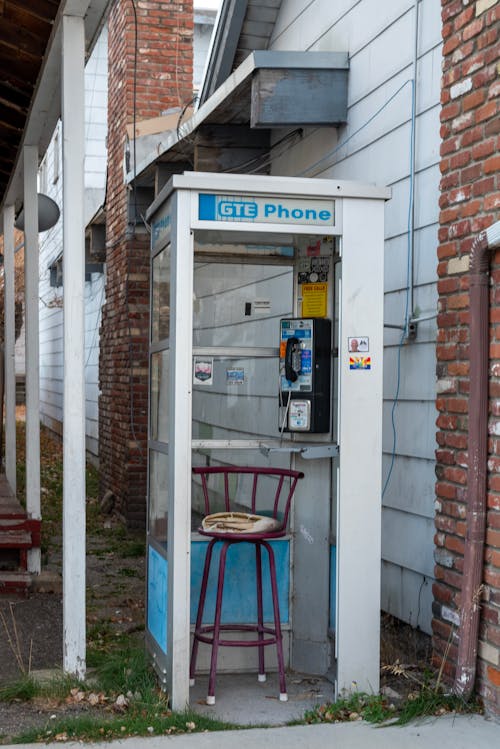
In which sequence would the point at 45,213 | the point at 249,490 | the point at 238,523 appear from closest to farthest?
the point at 238,523 < the point at 249,490 < the point at 45,213

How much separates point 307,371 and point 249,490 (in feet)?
2.56

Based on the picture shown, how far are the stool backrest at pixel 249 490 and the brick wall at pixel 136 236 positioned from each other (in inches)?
173

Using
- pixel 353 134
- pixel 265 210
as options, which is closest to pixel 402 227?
pixel 353 134

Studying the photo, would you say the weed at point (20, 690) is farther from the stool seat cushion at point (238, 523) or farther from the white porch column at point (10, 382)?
the white porch column at point (10, 382)

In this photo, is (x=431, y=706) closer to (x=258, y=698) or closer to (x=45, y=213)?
(x=258, y=698)

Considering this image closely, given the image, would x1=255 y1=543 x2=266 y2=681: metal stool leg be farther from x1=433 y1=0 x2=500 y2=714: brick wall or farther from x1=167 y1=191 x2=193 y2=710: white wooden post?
x1=433 y1=0 x2=500 y2=714: brick wall

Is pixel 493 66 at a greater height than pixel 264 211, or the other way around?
pixel 493 66

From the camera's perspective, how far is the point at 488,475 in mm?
4441

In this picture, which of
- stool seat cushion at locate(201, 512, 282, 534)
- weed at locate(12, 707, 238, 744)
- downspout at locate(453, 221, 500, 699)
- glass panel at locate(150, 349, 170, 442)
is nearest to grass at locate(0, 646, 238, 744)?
weed at locate(12, 707, 238, 744)

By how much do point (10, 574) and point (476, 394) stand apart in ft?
13.8

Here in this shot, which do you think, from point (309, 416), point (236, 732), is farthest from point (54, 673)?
point (309, 416)

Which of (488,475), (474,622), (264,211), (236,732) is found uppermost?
(264,211)

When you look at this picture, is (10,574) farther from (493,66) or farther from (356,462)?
(493,66)

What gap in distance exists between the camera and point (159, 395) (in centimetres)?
528
